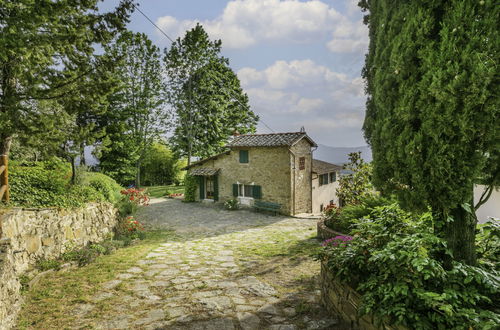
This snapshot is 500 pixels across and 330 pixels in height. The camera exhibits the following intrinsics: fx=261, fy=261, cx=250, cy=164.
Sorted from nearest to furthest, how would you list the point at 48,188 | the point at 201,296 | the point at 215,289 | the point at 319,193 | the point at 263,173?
the point at 201,296
the point at 215,289
the point at 48,188
the point at 263,173
the point at 319,193

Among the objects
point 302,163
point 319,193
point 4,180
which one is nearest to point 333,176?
point 319,193

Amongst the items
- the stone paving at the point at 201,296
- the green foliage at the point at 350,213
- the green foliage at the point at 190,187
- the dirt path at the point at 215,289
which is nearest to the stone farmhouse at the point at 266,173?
the green foliage at the point at 190,187

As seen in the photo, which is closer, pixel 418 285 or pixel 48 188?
pixel 418 285

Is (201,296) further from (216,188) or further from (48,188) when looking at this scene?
(216,188)

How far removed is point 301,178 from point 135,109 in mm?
16428

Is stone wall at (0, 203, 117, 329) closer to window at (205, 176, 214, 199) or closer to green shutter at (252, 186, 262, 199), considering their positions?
green shutter at (252, 186, 262, 199)

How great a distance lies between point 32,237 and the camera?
5.54 meters

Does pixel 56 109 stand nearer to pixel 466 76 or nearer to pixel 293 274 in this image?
pixel 293 274

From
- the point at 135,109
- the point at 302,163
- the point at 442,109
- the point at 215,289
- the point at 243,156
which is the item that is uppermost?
the point at 135,109

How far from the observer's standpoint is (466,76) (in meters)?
2.78

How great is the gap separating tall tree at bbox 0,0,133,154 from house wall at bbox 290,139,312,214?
428 inches

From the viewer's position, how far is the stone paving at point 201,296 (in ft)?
12.3

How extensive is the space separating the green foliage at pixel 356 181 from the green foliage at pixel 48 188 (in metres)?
8.58

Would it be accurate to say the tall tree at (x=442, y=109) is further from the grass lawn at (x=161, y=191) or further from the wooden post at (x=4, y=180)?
the grass lawn at (x=161, y=191)
